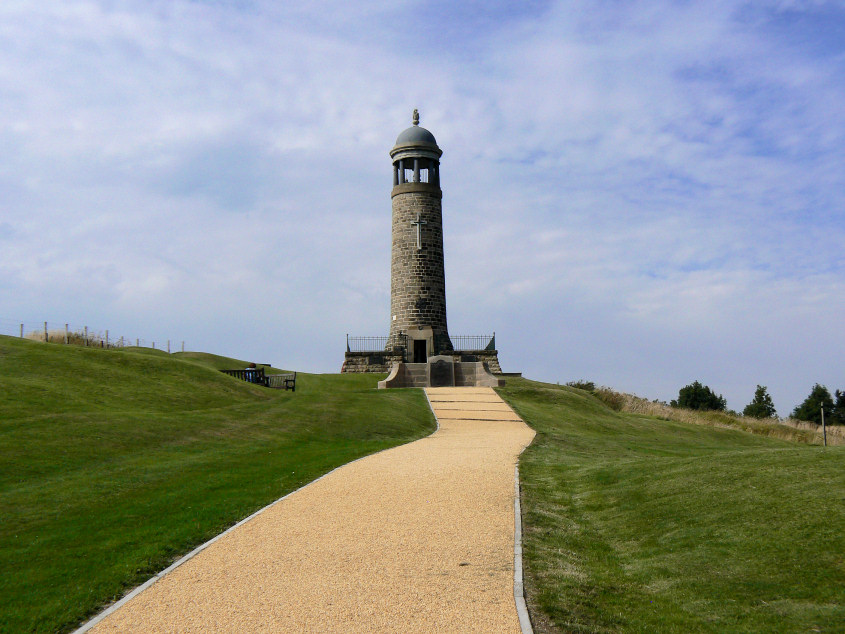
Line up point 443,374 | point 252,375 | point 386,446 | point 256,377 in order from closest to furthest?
point 386,446, point 252,375, point 256,377, point 443,374

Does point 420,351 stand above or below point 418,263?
below

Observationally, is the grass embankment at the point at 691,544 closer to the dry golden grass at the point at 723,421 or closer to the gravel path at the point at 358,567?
the gravel path at the point at 358,567

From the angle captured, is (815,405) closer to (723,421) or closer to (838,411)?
(838,411)

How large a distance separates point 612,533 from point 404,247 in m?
Answer: 38.6

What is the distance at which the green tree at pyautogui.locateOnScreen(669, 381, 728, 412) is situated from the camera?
64.6 m

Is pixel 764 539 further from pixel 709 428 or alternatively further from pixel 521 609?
pixel 709 428

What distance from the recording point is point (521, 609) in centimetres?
887

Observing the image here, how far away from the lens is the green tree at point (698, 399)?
64.6 metres

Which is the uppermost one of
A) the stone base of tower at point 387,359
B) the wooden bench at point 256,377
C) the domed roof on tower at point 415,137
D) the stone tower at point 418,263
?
the domed roof on tower at point 415,137

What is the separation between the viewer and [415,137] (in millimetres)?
51625

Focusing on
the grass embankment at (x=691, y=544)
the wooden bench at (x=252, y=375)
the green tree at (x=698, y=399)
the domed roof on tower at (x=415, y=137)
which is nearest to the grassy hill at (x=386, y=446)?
the grass embankment at (x=691, y=544)

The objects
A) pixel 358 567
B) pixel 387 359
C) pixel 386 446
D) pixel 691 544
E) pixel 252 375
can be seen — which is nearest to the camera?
pixel 358 567

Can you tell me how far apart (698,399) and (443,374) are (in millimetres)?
31481

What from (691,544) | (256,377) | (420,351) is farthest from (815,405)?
(691,544)
